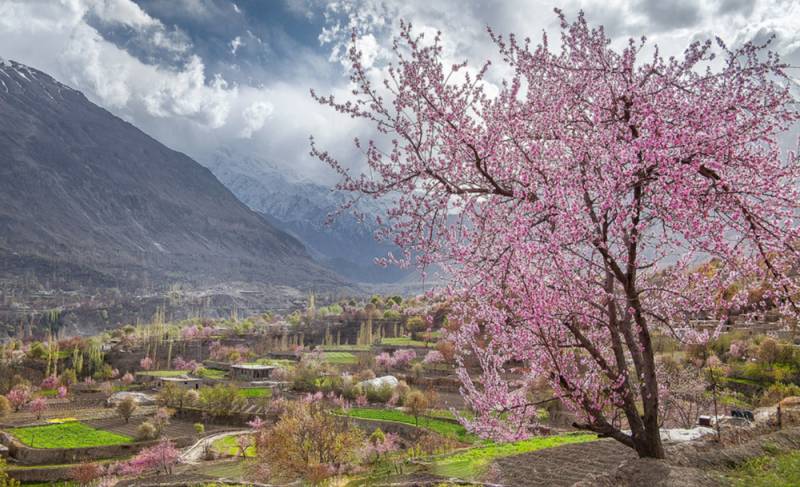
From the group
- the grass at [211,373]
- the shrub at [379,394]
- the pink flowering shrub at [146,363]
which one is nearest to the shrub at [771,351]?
the shrub at [379,394]

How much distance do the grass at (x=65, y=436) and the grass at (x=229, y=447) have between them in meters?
6.09

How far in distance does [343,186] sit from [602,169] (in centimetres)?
275

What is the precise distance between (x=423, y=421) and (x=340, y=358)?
35.1m

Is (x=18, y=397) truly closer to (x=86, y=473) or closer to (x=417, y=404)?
(x=86, y=473)

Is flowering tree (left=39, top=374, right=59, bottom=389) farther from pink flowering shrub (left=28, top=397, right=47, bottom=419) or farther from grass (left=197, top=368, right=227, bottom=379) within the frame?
pink flowering shrub (left=28, top=397, right=47, bottom=419)

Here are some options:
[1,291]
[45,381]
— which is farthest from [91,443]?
[1,291]

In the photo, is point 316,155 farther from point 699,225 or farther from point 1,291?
point 1,291

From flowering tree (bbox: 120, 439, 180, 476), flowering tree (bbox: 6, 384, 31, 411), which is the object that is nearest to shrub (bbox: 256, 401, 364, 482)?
flowering tree (bbox: 120, 439, 180, 476)

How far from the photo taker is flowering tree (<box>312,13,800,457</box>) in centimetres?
573

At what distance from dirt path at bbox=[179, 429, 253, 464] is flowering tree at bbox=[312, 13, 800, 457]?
3104cm

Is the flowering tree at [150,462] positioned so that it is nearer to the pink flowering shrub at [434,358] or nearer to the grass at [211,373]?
the pink flowering shrub at [434,358]

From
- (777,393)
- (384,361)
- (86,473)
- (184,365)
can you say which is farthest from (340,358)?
(777,393)

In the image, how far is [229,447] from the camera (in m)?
37.2

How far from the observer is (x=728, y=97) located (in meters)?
5.96
